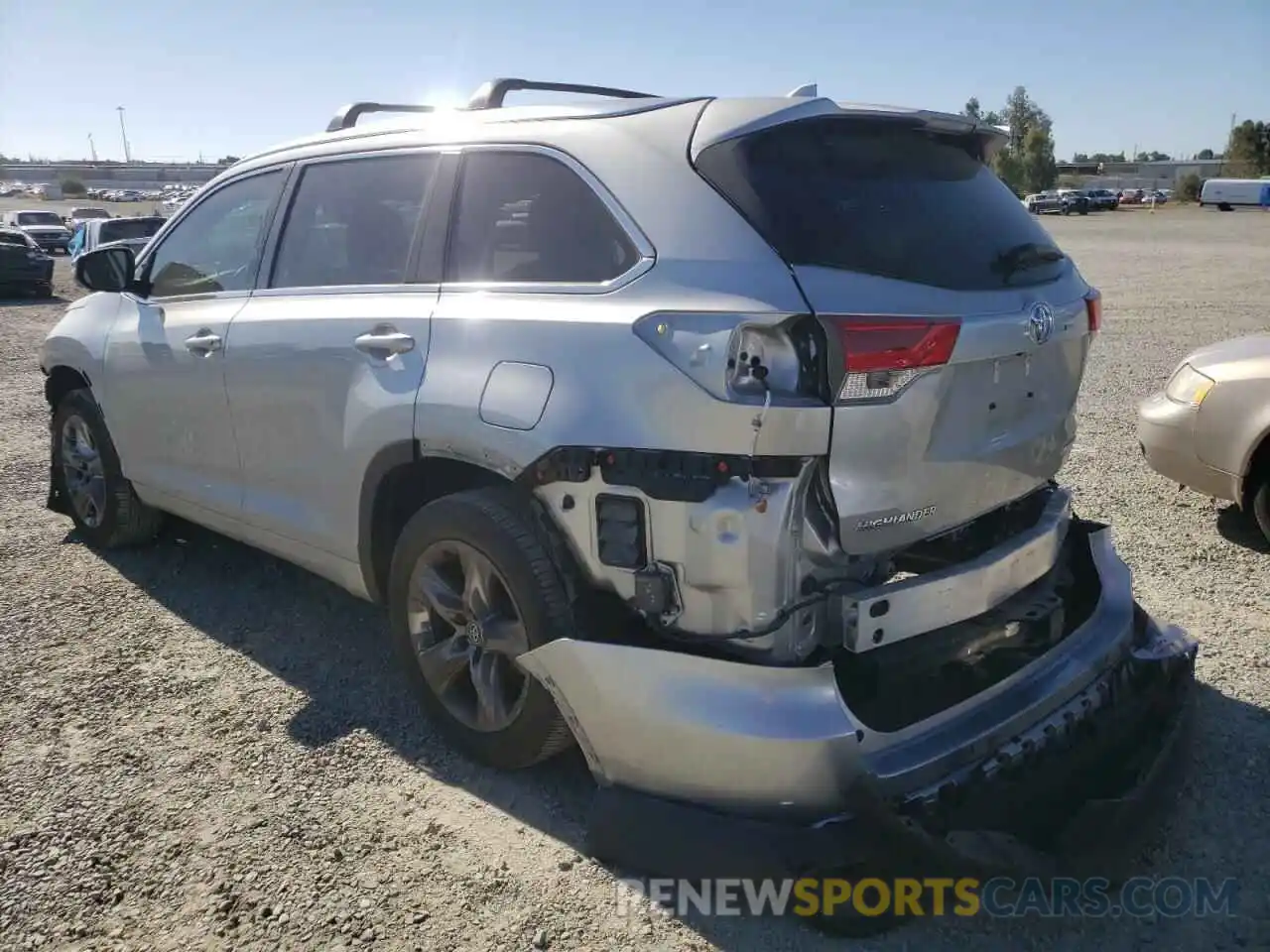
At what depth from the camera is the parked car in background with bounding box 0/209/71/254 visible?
31672 millimetres

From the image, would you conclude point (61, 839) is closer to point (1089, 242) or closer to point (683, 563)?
point (683, 563)

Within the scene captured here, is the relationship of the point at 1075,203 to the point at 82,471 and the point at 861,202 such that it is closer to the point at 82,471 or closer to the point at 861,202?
the point at 82,471

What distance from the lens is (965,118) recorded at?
2867mm

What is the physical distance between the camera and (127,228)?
19031 millimetres

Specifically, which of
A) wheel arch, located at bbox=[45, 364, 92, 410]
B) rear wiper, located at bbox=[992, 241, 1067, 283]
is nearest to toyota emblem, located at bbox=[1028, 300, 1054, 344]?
rear wiper, located at bbox=[992, 241, 1067, 283]

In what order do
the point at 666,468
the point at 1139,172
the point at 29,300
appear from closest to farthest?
the point at 666,468, the point at 29,300, the point at 1139,172

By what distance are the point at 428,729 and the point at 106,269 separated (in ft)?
8.64

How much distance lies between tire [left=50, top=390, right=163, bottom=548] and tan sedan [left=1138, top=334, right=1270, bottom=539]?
17.1 ft

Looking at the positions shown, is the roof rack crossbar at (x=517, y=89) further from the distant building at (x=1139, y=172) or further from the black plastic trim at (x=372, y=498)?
the distant building at (x=1139, y=172)

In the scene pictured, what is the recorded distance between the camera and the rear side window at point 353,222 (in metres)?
3.30

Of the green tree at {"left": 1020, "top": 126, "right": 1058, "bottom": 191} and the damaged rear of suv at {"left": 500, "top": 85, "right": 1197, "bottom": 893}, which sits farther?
the green tree at {"left": 1020, "top": 126, "right": 1058, "bottom": 191}

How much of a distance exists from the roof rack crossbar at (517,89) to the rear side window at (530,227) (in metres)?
0.52

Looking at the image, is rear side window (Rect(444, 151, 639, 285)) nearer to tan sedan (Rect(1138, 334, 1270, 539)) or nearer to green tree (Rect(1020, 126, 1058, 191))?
tan sedan (Rect(1138, 334, 1270, 539))

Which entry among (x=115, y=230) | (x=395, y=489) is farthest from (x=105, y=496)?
(x=115, y=230)
